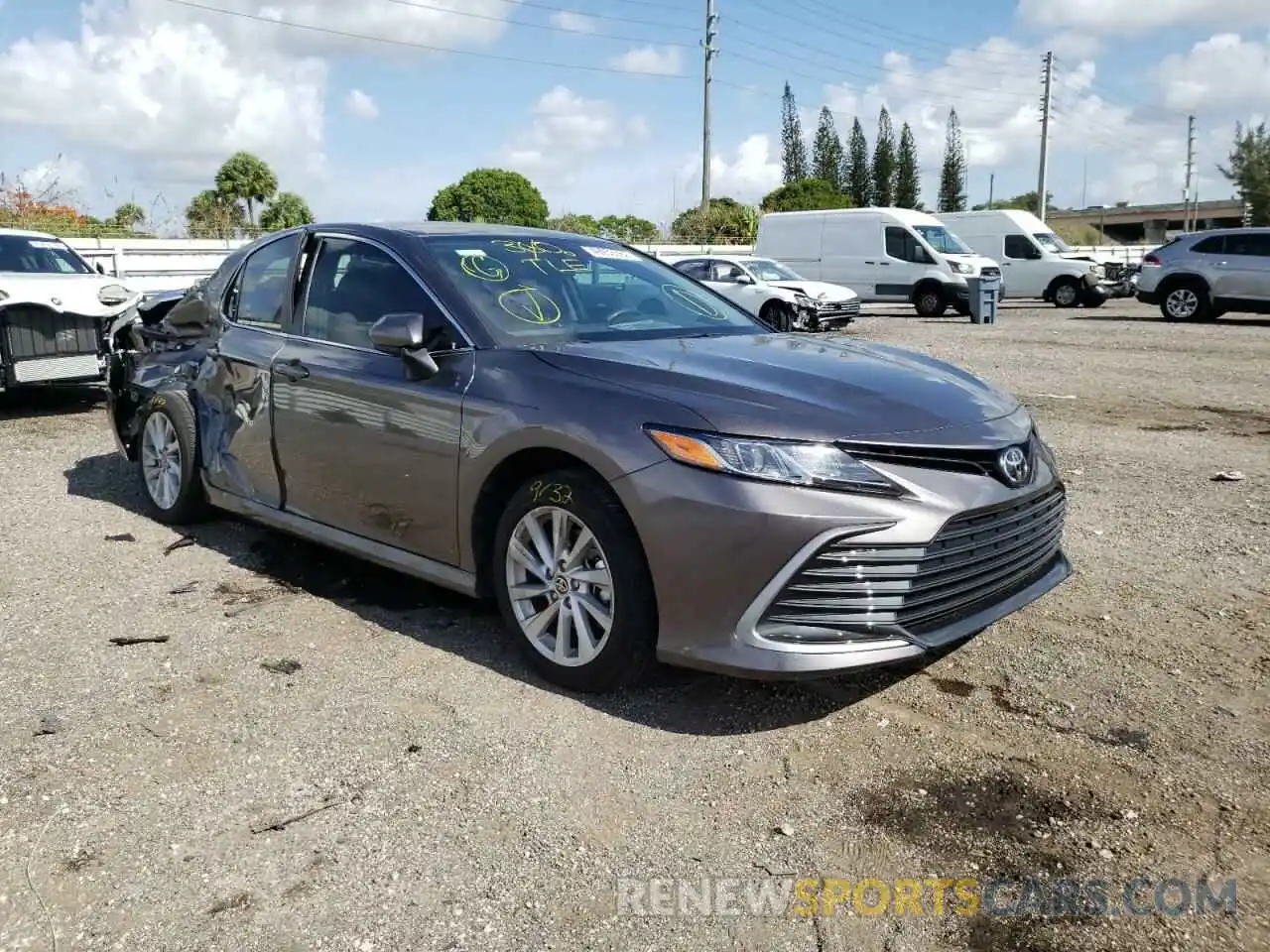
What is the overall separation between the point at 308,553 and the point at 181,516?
891 millimetres

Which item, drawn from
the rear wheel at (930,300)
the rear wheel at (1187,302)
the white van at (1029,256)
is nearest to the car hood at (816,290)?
the rear wheel at (930,300)

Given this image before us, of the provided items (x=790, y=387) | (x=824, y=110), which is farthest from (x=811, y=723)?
(x=824, y=110)

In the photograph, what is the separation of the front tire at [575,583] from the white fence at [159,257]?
11261 mm

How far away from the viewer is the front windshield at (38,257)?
1012 cm

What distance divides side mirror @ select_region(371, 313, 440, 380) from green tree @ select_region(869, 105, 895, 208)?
84.2 metres

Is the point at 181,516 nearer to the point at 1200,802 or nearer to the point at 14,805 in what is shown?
the point at 14,805

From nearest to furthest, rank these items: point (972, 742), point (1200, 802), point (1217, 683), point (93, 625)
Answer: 1. point (1200, 802)
2. point (972, 742)
3. point (1217, 683)
4. point (93, 625)

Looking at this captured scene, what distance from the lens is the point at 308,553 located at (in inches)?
222

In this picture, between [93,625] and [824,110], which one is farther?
[824,110]

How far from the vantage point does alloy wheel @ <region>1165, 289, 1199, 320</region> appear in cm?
2042

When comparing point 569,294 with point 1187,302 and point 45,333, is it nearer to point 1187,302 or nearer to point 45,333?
point 45,333

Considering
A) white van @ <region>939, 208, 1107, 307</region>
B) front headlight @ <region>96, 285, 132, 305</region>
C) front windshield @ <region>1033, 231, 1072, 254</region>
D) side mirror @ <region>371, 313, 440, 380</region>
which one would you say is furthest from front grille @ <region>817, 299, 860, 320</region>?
side mirror @ <region>371, 313, 440, 380</region>

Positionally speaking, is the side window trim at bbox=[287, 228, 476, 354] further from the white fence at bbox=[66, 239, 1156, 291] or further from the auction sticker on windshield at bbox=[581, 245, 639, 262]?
the white fence at bbox=[66, 239, 1156, 291]

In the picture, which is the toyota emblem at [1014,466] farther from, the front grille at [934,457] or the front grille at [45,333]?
the front grille at [45,333]
